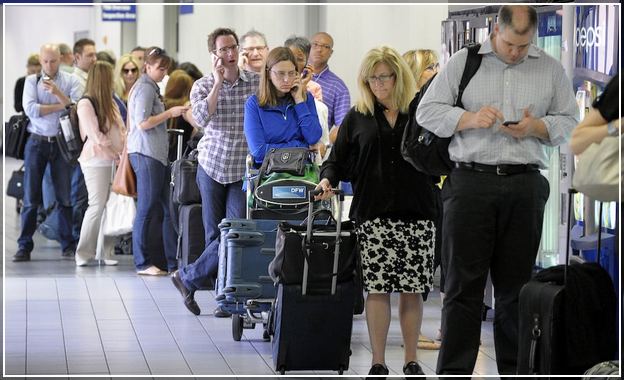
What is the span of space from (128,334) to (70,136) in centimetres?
406

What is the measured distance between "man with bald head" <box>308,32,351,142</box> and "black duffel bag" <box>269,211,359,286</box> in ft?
10.4

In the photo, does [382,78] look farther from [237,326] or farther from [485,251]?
[237,326]

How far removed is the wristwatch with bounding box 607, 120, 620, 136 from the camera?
4.57 meters

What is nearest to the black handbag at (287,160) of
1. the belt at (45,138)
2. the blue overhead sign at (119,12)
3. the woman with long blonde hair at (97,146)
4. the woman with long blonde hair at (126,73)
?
the woman with long blonde hair at (97,146)

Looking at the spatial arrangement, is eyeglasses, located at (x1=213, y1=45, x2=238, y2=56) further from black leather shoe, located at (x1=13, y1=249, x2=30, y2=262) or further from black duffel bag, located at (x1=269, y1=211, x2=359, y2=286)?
black leather shoe, located at (x1=13, y1=249, x2=30, y2=262)

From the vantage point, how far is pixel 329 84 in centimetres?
972

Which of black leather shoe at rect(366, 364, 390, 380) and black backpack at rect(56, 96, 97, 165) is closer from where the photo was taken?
black leather shoe at rect(366, 364, 390, 380)

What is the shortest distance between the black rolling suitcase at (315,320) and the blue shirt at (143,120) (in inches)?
173

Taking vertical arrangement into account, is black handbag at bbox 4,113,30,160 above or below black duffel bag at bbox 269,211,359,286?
above

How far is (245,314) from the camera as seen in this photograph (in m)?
7.46

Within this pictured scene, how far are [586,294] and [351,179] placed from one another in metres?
1.64

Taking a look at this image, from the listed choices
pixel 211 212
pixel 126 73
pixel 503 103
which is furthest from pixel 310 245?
pixel 126 73

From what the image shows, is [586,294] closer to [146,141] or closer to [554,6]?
[554,6]

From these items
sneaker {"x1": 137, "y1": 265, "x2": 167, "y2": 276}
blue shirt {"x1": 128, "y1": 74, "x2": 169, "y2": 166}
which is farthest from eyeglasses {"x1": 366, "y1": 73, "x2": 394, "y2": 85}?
sneaker {"x1": 137, "y1": 265, "x2": 167, "y2": 276}
